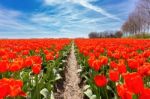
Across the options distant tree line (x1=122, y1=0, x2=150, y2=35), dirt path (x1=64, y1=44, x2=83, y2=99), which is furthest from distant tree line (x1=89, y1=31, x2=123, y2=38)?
dirt path (x1=64, y1=44, x2=83, y2=99)

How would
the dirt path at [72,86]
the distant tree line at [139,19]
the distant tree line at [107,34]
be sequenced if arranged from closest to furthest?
the dirt path at [72,86] → the distant tree line at [139,19] → the distant tree line at [107,34]

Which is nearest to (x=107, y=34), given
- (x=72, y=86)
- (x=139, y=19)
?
(x=139, y=19)

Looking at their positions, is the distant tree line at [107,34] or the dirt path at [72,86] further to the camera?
the distant tree line at [107,34]

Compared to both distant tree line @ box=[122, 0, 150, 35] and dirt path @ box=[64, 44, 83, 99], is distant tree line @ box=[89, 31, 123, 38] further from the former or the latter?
dirt path @ box=[64, 44, 83, 99]

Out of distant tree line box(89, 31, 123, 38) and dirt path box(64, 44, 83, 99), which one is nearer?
dirt path box(64, 44, 83, 99)

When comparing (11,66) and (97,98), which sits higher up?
(11,66)

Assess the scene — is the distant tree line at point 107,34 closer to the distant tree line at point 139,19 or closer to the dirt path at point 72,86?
the distant tree line at point 139,19

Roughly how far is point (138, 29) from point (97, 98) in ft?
257

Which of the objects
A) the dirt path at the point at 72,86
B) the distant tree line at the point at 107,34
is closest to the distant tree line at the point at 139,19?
the distant tree line at the point at 107,34

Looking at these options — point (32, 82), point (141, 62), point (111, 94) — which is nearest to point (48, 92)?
point (32, 82)

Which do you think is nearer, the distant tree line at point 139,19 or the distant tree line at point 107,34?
the distant tree line at point 139,19

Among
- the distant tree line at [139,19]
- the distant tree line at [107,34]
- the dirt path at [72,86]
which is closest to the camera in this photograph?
the dirt path at [72,86]

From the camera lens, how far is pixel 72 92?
7.41m

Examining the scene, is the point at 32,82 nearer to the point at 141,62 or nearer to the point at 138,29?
the point at 141,62
